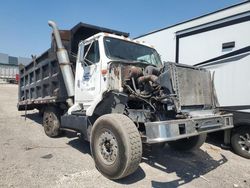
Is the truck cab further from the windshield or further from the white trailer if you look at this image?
the white trailer

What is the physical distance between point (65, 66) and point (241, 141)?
4847mm

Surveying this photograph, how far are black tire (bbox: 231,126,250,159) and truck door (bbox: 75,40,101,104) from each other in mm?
3627

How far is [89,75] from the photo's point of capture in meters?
5.38

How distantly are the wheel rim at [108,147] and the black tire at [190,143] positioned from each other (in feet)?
7.51

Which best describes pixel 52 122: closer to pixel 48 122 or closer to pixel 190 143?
pixel 48 122

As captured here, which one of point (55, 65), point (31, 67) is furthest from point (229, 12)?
point (31, 67)

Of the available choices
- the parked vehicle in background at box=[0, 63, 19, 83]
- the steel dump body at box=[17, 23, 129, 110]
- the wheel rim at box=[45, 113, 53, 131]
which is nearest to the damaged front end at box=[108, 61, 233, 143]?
the steel dump body at box=[17, 23, 129, 110]

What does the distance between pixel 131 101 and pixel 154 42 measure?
395cm

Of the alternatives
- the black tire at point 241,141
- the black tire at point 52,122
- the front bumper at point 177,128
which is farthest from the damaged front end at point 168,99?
the black tire at point 52,122

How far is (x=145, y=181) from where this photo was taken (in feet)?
13.8

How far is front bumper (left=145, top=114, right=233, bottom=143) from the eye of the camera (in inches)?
141

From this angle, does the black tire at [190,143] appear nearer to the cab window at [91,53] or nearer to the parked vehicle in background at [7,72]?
the cab window at [91,53]

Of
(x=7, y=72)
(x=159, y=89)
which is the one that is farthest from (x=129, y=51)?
(x=7, y=72)

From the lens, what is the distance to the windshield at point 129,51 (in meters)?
5.15
